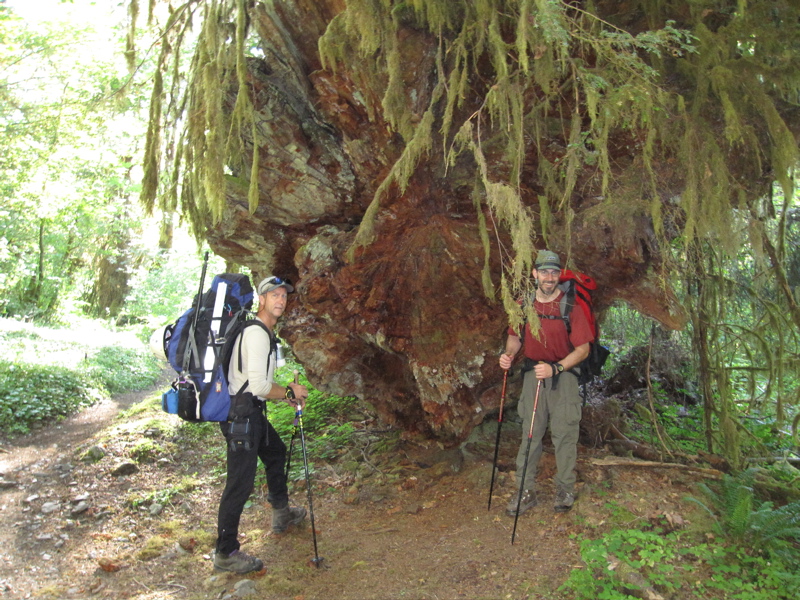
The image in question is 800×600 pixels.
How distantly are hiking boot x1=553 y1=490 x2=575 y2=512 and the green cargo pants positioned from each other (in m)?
0.04

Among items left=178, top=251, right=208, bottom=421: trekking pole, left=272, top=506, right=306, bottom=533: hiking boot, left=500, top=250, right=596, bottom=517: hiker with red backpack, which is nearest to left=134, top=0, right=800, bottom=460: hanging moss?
left=500, top=250, right=596, bottom=517: hiker with red backpack

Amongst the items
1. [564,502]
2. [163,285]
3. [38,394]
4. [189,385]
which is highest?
[163,285]

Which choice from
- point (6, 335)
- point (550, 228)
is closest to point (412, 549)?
point (550, 228)

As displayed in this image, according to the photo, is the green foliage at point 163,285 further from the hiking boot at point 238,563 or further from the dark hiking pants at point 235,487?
the hiking boot at point 238,563

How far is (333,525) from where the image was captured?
5570mm

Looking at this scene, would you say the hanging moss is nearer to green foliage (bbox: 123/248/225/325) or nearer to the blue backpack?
the blue backpack

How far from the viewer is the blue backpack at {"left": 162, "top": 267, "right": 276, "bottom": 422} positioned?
4.38 meters

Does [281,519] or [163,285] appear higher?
[163,285]

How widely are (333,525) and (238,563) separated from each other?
126 cm

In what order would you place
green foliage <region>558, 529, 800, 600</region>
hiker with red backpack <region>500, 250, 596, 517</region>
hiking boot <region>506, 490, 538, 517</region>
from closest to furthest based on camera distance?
green foliage <region>558, 529, 800, 600</region>
hiker with red backpack <region>500, 250, 596, 517</region>
hiking boot <region>506, 490, 538, 517</region>

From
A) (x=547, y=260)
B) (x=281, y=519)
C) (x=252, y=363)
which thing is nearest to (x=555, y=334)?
(x=547, y=260)

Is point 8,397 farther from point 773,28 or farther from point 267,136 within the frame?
point 773,28

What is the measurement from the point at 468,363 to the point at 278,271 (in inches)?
105

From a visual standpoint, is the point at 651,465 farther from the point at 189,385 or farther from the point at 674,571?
the point at 189,385
